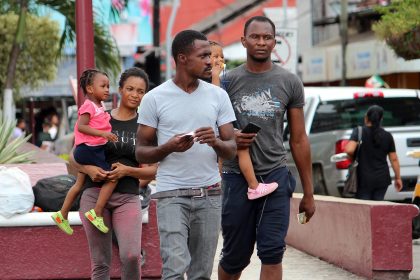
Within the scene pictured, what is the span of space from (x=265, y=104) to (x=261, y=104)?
0.03 meters

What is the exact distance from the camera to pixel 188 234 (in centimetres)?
721

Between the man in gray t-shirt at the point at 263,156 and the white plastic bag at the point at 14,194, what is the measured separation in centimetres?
304

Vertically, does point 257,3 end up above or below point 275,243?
above

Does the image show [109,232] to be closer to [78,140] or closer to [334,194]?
[78,140]

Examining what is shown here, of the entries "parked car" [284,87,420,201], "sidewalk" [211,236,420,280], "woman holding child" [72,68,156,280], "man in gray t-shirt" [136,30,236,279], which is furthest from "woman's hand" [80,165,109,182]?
"parked car" [284,87,420,201]

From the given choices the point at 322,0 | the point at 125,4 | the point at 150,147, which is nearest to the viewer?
the point at 150,147

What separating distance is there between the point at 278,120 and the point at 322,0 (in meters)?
36.6

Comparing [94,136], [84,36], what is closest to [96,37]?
[84,36]

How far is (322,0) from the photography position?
44.0 m

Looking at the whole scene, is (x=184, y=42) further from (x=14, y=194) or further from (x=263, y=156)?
(x=14, y=194)

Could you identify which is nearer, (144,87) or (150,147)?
(150,147)

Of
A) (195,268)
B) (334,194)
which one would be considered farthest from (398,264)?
(334,194)

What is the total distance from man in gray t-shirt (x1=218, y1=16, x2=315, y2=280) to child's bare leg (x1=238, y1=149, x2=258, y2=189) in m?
0.08

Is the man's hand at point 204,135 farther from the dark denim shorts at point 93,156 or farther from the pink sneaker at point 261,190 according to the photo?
the dark denim shorts at point 93,156
